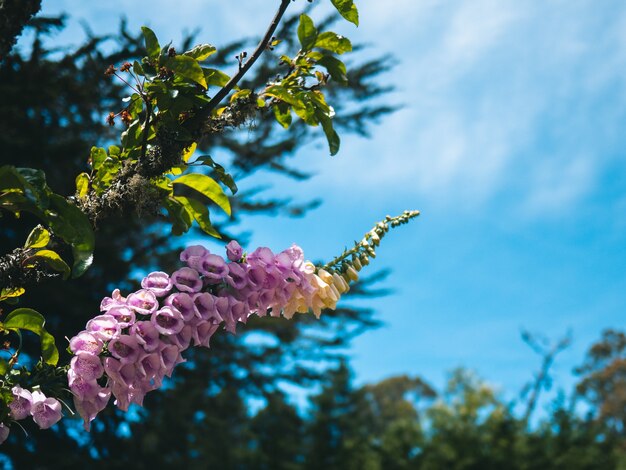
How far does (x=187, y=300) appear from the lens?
4.92 feet

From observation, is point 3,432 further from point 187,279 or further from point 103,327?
point 187,279

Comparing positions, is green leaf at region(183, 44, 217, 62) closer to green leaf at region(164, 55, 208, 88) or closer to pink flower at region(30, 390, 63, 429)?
green leaf at region(164, 55, 208, 88)

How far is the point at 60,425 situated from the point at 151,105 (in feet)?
17.0

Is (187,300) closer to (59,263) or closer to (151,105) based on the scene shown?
(59,263)

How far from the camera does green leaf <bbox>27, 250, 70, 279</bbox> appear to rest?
5.06 ft

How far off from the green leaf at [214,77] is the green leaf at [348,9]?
0.34m

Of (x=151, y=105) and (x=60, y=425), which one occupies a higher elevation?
(x=60, y=425)

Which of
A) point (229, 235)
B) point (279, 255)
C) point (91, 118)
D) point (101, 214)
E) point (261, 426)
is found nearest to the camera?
point (279, 255)

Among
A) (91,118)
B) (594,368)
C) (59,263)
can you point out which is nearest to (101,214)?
(59,263)

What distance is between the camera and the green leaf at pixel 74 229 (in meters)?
1.45

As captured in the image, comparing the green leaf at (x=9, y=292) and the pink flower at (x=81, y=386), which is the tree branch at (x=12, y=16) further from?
the pink flower at (x=81, y=386)

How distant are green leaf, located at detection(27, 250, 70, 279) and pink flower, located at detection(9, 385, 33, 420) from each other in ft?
0.88

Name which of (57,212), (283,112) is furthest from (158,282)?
(283,112)

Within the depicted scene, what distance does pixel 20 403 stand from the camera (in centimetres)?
150
